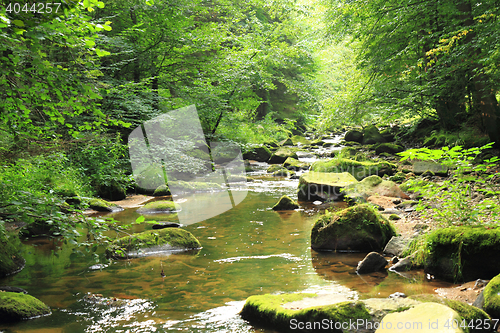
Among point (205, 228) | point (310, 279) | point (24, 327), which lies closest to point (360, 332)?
point (310, 279)

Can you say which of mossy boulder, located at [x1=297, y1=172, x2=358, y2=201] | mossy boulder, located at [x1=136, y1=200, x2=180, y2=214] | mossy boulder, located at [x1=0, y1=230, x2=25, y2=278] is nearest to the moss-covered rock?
mossy boulder, located at [x1=136, y1=200, x2=180, y2=214]

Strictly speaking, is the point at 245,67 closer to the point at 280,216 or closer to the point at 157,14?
the point at 157,14

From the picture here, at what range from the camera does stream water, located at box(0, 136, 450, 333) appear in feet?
12.9

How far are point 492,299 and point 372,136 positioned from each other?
21.1 metres

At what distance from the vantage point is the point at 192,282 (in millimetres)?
5148

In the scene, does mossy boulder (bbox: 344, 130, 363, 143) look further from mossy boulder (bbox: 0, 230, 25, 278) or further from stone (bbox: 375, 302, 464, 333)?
stone (bbox: 375, 302, 464, 333)

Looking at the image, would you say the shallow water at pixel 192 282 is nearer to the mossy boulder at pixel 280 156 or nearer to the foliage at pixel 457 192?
the foliage at pixel 457 192

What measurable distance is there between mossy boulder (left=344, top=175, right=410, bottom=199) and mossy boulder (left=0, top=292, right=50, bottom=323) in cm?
786

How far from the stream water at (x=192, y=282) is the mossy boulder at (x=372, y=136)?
1722 cm

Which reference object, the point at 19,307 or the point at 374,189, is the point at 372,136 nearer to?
the point at 374,189

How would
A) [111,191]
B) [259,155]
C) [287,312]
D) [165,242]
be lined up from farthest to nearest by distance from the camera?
[259,155], [111,191], [165,242], [287,312]

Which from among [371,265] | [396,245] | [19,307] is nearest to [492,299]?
[371,265]

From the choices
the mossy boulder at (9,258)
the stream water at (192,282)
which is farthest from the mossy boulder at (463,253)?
the mossy boulder at (9,258)

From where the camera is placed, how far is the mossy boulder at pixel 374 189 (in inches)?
403
